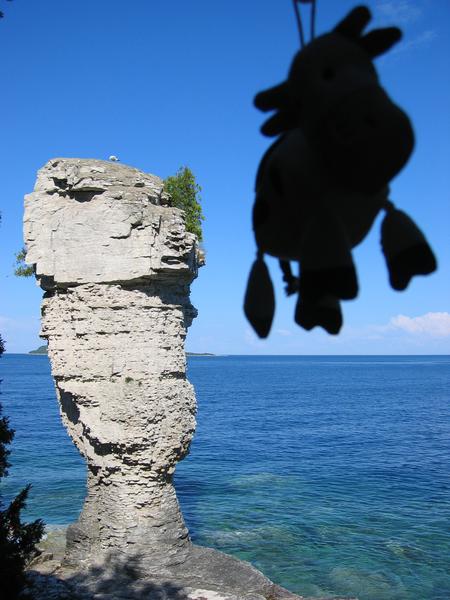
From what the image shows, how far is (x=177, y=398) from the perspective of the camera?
13766mm

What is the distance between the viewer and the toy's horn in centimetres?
260

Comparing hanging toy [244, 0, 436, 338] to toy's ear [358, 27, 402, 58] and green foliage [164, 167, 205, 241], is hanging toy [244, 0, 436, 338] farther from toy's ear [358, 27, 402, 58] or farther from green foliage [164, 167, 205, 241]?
green foliage [164, 167, 205, 241]

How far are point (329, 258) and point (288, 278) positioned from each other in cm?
86

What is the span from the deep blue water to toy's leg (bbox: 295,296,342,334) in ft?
45.3

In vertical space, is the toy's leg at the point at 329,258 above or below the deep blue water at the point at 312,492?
above

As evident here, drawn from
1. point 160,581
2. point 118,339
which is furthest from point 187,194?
point 160,581

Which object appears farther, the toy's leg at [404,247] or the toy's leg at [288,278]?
the toy's leg at [288,278]

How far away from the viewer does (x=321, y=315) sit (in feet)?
8.45

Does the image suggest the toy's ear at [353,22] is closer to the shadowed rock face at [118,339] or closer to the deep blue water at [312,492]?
the shadowed rock face at [118,339]

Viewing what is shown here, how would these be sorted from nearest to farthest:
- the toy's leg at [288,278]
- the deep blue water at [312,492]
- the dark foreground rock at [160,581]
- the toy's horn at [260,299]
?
the toy's horn at [260,299] < the toy's leg at [288,278] < the dark foreground rock at [160,581] < the deep blue water at [312,492]

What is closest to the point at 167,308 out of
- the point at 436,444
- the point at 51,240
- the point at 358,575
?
the point at 51,240

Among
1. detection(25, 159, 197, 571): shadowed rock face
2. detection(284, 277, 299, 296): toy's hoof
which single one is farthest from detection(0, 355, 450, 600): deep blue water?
detection(284, 277, 299, 296): toy's hoof

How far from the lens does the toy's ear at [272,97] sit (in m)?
2.45

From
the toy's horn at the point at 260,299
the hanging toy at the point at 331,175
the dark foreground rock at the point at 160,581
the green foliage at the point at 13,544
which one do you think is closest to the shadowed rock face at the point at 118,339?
the dark foreground rock at the point at 160,581
